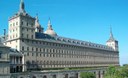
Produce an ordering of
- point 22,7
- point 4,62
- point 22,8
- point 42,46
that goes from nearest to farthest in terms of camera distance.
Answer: point 4,62, point 22,8, point 22,7, point 42,46

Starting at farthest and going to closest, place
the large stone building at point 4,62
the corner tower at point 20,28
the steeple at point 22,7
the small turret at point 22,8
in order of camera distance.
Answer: the steeple at point 22,7 → the small turret at point 22,8 → the corner tower at point 20,28 → the large stone building at point 4,62

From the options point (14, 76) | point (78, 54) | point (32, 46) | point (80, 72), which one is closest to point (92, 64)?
point (78, 54)

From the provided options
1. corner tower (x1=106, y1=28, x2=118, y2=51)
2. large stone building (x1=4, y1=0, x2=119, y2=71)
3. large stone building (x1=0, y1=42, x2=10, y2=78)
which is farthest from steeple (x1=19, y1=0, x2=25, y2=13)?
corner tower (x1=106, y1=28, x2=118, y2=51)

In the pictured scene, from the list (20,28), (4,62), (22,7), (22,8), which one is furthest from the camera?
(22,7)

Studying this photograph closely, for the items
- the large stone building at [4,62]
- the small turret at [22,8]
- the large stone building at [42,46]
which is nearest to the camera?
the large stone building at [4,62]

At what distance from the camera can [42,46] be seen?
8400 cm

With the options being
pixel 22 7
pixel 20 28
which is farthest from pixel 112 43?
pixel 20 28

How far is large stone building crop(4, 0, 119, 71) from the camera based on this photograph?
76.1m

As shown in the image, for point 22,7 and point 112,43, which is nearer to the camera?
point 22,7

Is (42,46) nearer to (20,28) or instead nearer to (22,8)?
(20,28)

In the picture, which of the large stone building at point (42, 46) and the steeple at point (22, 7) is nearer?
the large stone building at point (42, 46)

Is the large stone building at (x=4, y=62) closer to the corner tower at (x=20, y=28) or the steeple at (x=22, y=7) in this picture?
the corner tower at (x=20, y=28)

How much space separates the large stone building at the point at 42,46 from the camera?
250ft

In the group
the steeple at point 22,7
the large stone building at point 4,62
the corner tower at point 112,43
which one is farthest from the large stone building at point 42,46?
the corner tower at point 112,43
